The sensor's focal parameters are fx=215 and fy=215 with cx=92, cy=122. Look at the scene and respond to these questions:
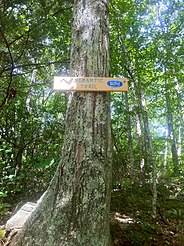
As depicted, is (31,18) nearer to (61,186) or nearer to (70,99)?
(70,99)

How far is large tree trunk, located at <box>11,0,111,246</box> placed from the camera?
148 cm

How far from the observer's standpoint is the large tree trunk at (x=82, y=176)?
1.48m

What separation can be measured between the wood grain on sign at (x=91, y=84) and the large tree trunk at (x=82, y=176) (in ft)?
0.22

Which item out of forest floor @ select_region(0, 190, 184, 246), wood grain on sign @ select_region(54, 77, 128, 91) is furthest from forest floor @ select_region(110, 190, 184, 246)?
wood grain on sign @ select_region(54, 77, 128, 91)

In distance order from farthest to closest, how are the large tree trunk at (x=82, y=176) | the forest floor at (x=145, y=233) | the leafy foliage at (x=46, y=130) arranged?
the leafy foliage at (x=46, y=130) < the forest floor at (x=145, y=233) < the large tree trunk at (x=82, y=176)

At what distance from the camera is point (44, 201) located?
1.66 metres

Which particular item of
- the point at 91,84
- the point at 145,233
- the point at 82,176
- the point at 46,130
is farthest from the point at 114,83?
the point at 46,130

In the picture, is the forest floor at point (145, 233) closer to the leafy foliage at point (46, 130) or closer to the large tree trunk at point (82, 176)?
the leafy foliage at point (46, 130)

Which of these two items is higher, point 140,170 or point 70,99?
point 70,99

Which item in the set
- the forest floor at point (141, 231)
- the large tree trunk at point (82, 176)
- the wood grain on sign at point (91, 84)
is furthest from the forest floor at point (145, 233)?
the wood grain on sign at point (91, 84)

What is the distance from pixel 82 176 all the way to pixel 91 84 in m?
0.74

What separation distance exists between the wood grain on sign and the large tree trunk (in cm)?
7

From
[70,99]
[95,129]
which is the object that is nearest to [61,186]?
[95,129]

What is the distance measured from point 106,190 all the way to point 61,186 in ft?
1.11
